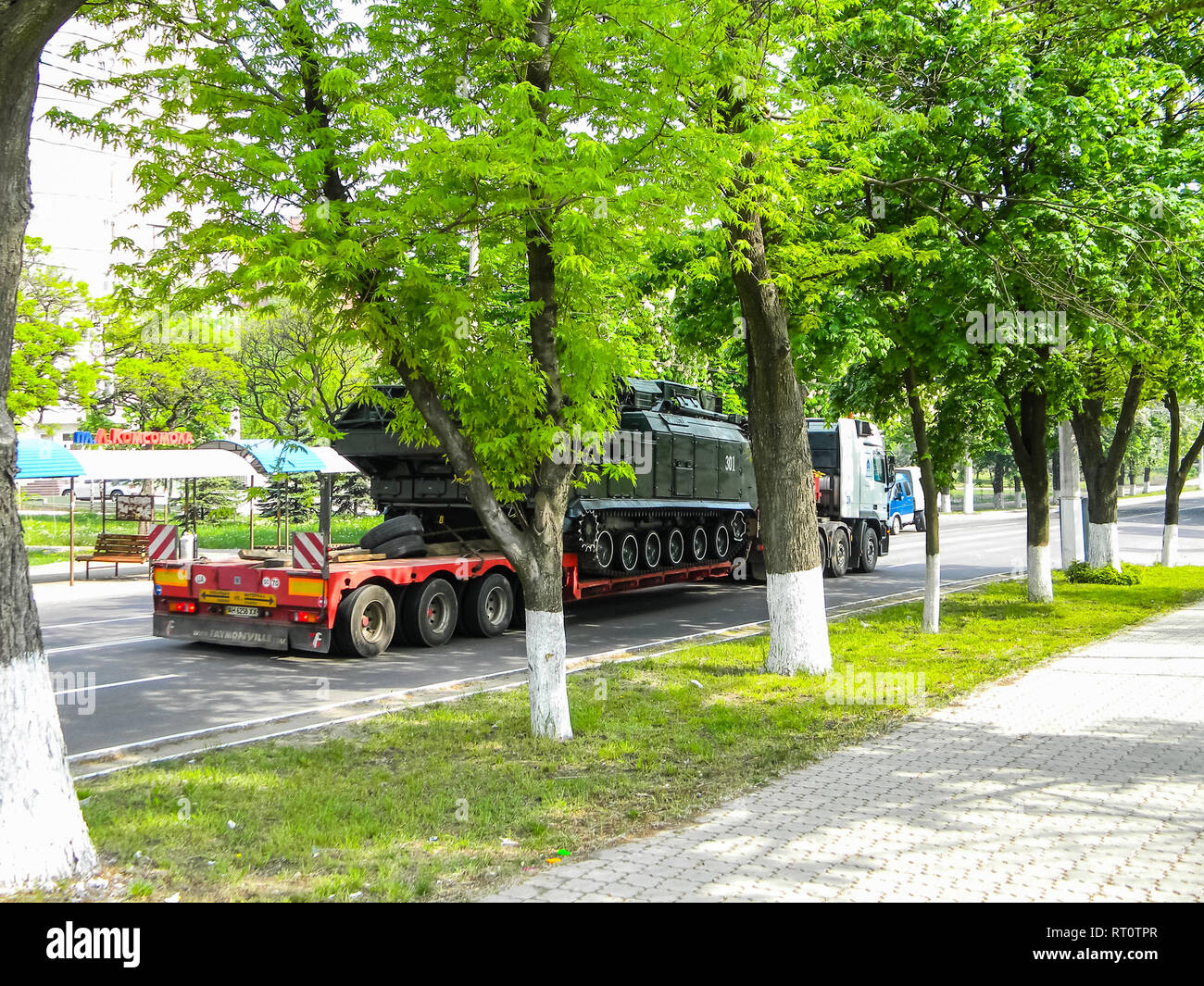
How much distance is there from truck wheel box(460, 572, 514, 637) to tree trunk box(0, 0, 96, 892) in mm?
8489

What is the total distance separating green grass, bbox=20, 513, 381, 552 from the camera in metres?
28.6

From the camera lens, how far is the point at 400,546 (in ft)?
41.5

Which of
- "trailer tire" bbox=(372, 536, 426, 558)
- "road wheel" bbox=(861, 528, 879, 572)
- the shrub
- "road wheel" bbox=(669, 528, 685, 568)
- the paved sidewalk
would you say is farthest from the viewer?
"road wheel" bbox=(861, 528, 879, 572)

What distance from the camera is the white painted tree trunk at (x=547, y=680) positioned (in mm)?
7648

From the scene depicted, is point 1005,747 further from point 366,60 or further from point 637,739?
point 366,60

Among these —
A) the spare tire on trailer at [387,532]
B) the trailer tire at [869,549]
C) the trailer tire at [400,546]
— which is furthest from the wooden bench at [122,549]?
the trailer tire at [869,549]

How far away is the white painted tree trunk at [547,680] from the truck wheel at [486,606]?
5643mm

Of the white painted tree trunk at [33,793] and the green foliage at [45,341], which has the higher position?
the green foliage at [45,341]

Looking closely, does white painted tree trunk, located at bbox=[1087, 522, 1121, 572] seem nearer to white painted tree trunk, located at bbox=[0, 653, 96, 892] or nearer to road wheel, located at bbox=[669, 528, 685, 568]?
road wheel, located at bbox=[669, 528, 685, 568]

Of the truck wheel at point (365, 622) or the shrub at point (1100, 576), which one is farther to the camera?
the shrub at point (1100, 576)

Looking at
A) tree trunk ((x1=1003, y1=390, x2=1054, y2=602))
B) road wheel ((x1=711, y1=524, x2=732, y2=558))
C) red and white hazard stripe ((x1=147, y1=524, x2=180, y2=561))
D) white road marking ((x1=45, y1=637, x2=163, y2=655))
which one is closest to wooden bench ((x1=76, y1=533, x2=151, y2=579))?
white road marking ((x1=45, y1=637, x2=163, y2=655))

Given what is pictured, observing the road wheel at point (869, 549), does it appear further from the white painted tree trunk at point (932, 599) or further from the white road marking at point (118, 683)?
the white road marking at point (118, 683)

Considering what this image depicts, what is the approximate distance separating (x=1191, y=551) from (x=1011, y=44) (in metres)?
23.2

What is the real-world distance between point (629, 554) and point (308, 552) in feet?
19.9
